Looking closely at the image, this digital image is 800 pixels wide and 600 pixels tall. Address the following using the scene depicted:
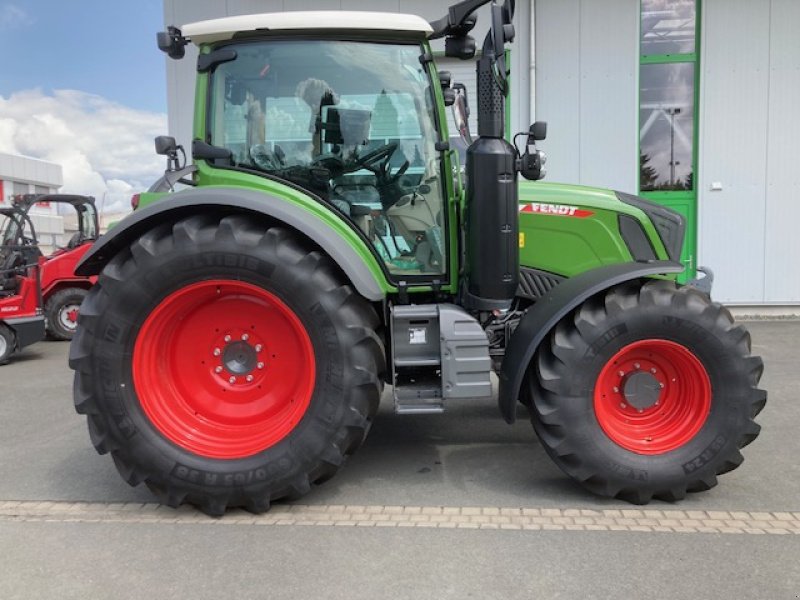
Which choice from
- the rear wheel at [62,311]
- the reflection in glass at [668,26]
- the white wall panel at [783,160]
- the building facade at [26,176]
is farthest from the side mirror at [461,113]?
the building facade at [26,176]

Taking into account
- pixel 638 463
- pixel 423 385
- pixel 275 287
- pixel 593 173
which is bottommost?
pixel 638 463

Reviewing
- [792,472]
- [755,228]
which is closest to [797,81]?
[755,228]

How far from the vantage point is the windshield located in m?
3.48

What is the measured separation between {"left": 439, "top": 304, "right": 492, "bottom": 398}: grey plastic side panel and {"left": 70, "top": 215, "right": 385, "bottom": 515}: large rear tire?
1.16 feet

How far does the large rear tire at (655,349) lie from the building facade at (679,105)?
22.1ft

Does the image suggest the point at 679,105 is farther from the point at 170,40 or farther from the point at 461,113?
the point at 170,40

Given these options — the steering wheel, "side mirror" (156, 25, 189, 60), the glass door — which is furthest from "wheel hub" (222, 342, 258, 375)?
the glass door

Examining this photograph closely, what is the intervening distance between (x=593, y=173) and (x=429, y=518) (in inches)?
300

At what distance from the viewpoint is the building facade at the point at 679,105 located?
932 cm

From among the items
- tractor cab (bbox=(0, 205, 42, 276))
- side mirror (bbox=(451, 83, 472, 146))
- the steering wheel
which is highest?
side mirror (bbox=(451, 83, 472, 146))

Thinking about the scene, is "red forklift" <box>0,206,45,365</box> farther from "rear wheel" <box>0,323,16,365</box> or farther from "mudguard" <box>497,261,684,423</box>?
"mudguard" <box>497,261,684,423</box>

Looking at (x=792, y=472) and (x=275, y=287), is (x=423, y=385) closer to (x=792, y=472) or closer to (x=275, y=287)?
(x=275, y=287)

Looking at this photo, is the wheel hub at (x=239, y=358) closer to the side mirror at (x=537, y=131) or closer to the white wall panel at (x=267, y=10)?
the side mirror at (x=537, y=131)

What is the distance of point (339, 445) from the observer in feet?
10.5
